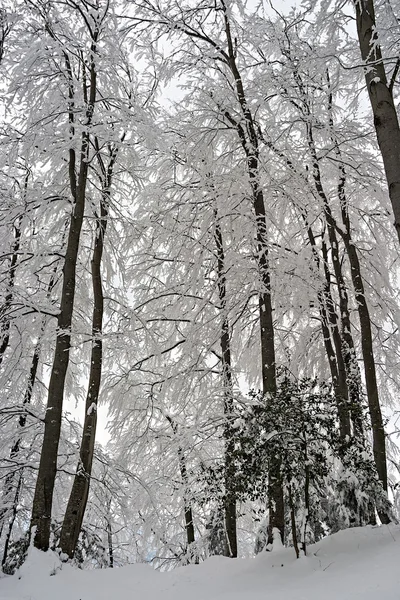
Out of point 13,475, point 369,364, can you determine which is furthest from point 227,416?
point 13,475

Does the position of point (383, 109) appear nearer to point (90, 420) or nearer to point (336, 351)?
point (336, 351)

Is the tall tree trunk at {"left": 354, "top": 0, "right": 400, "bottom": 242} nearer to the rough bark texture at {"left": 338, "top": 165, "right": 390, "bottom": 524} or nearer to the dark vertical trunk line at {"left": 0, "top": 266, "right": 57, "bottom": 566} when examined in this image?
the rough bark texture at {"left": 338, "top": 165, "right": 390, "bottom": 524}

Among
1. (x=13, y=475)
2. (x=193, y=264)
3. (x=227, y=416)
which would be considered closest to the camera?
(x=227, y=416)

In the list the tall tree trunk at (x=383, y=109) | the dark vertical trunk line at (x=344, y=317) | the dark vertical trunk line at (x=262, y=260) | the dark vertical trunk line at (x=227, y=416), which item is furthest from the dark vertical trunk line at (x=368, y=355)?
the tall tree trunk at (x=383, y=109)

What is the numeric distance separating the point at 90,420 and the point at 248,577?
3.23 m

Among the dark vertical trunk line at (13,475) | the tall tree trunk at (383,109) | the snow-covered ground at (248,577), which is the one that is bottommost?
the snow-covered ground at (248,577)

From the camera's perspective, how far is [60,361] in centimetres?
661

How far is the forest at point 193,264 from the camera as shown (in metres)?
6.05

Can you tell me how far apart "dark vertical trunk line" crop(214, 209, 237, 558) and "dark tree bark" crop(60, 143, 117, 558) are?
209 cm

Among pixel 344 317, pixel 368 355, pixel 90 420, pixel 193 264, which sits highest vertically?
pixel 193 264

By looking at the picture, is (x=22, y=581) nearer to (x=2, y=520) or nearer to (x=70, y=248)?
(x=2, y=520)

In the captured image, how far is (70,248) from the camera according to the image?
7285mm

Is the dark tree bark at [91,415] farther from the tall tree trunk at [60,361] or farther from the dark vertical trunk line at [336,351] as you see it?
the dark vertical trunk line at [336,351]

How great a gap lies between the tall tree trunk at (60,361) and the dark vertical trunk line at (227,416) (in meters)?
2.34
